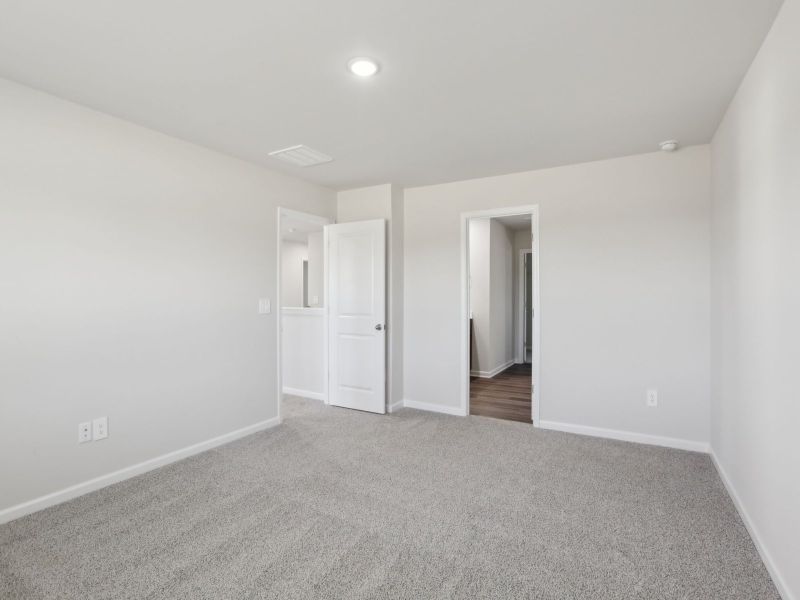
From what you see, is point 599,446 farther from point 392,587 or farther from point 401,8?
point 401,8

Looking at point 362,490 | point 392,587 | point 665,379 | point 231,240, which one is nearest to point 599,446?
point 665,379

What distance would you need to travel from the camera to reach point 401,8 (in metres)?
1.70

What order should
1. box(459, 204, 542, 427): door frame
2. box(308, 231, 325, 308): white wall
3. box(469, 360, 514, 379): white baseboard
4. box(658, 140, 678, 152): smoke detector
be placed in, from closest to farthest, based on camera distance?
box(658, 140, 678, 152): smoke detector, box(459, 204, 542, 427): door frame, box(308, 231, 325, 308): white wall, box(469, 360, 514, 379): white baseboard

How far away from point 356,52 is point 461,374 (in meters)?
3.10

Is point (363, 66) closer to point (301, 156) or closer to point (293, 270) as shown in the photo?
point (301, 156)

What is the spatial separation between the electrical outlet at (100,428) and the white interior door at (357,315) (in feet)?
7.26

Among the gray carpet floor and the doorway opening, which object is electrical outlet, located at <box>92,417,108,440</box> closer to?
the gray carpet floor

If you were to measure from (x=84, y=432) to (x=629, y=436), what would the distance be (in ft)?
13.0

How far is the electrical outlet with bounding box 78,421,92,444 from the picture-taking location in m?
2.56

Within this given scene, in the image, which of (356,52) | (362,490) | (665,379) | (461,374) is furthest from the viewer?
(461,374)

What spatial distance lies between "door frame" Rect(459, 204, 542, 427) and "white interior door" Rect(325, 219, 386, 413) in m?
0.80

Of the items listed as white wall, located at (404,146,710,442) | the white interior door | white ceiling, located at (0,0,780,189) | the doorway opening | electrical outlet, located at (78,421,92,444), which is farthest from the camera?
the doorway opening

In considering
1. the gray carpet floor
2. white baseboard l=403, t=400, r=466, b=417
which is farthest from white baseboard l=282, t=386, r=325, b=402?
the gray carpet floor

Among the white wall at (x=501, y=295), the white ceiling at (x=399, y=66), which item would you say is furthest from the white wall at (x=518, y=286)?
the white ceiling at (x=399, y=66)
